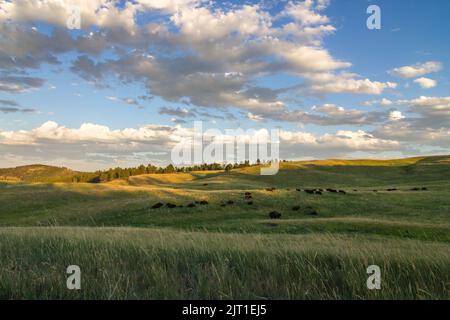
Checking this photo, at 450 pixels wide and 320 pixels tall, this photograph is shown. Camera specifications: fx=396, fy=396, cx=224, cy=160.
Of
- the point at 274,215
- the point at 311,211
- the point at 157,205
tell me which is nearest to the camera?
the point at 274,215

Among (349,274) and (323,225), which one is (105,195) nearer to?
(323,225)

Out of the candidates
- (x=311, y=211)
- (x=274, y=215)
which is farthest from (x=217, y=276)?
(x=311, y=211)

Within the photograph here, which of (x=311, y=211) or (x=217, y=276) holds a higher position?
(x=217, y=276)

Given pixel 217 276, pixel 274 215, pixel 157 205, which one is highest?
pixel 217 276

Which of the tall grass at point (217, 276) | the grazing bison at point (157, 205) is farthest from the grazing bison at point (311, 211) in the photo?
the tall grass at point (217, 276)

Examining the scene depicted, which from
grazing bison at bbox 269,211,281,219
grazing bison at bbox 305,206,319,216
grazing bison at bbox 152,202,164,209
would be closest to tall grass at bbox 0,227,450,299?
grazing bison at bbox 269,211,281,219

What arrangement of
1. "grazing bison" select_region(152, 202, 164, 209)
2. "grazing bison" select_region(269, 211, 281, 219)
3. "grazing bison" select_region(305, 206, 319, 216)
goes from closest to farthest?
"grazing bison" select_region(269, 211, 281, 219) → "grazing bison" select_region(305, 206, 319, 216) → "grazing bison" select_region(152, 202, 164, 209)

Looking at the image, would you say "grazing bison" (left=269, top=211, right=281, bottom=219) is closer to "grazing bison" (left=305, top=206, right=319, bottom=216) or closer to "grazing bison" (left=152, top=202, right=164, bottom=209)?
"grazing bison" (left=305, top=206, right=319, bottom=216)

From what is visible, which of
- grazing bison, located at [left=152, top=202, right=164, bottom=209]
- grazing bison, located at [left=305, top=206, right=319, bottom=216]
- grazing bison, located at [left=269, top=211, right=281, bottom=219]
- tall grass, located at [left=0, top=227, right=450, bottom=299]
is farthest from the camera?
grazing bison, located at [left=152, top=202, right=164, bottom=209]

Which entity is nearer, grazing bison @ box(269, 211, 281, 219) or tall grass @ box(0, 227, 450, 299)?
tall grass @ box(0, 227, 450, 299)

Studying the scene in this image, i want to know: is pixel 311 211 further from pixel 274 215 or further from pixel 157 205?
pixel 157 205

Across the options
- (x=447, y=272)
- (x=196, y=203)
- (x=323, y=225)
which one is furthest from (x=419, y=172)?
(x=447, y=272)

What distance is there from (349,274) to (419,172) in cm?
13339

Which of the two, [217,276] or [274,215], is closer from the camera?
[217,276]
